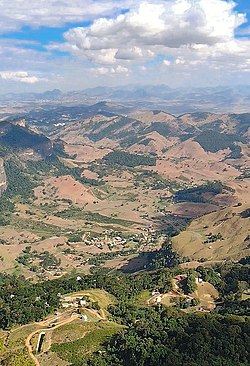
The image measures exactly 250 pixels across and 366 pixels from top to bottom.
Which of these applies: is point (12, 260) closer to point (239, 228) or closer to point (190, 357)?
point (239, 228)

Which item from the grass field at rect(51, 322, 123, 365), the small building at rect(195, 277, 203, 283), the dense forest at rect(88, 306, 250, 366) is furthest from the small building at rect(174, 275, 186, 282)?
the grass field at rect(51, 322, 123, 365)

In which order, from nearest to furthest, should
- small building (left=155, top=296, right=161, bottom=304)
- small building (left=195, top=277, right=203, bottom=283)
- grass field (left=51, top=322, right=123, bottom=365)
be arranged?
grass field (left=51, top=322, right=123, bottom=365), small building (left=155, top=296, right=161, bottom=304), small building (left=195, top=277, right=203, bottom=283)

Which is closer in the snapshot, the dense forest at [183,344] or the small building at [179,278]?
the dense forest at [183,344]

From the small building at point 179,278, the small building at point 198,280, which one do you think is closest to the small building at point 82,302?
the small building at point 179,278

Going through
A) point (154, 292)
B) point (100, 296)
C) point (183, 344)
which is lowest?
point (154, 292)

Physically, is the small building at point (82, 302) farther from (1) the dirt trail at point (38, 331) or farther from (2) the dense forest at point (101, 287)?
(1) the dirt trail at point (38, 331)

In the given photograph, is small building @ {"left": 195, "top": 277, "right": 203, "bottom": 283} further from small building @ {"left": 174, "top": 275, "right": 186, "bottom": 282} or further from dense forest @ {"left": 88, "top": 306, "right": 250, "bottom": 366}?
dense forest @ {"left": 88, "top": 306, "right": 250, "bottom": 366}

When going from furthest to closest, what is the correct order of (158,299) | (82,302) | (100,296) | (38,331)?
(158,299) < (100,296) < (82,302) < (38,331)

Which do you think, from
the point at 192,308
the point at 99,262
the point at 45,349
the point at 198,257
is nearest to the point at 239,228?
the point at 198,257

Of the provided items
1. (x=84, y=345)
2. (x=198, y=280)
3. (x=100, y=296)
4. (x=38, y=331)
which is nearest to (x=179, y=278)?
(x=198, y=280)

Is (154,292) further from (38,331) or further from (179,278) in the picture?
(38,331)

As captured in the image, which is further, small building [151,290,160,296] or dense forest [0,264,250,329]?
small building [151,290,160,296]
